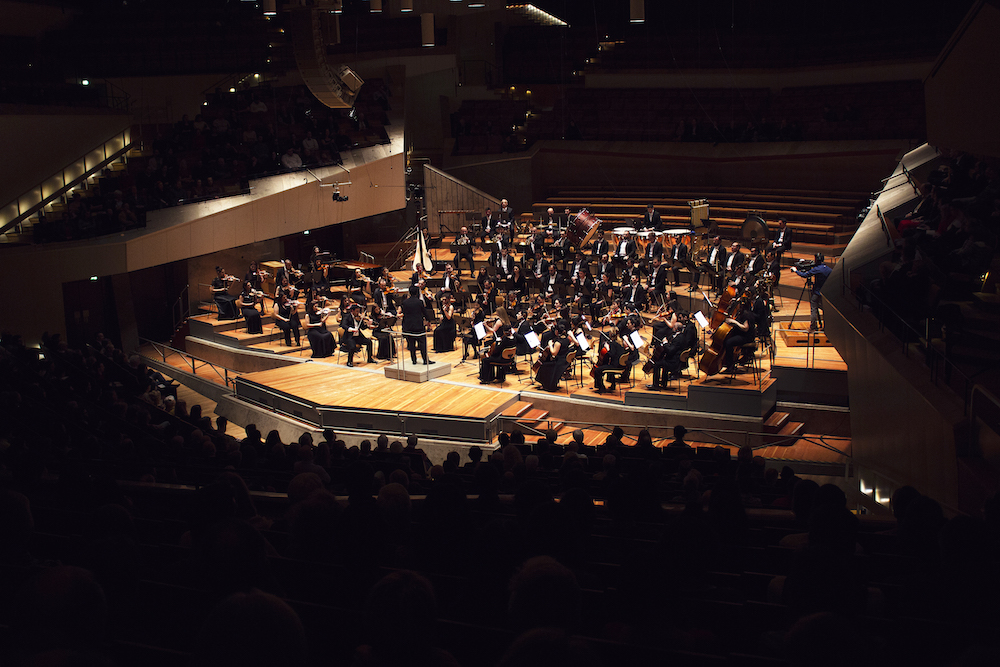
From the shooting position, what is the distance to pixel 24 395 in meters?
8.75

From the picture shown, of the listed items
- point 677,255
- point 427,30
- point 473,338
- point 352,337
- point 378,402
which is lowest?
point 378,402

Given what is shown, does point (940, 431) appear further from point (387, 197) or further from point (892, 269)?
point (387, 197)

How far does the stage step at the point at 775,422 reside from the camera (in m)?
11.9

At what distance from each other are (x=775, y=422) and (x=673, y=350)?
180 centimetres

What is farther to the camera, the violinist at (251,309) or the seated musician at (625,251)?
the violinist at (251,309)

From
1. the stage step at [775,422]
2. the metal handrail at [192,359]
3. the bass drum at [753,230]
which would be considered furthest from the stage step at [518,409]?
the bass drum at [753,230]

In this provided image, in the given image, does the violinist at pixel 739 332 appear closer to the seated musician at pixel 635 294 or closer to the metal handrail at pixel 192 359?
the seated musician at pixel 635 294

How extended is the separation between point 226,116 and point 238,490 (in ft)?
63.2

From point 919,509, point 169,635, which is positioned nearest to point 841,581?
point 919,509

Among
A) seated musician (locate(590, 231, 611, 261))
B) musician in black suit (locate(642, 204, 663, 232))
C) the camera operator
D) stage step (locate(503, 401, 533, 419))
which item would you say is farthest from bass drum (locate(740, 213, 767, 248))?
stage step (locate(503, 401, 533, 419))

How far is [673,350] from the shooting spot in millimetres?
12523

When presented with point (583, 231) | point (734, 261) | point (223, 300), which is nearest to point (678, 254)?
point (734, 261)

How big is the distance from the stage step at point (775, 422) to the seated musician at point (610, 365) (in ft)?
7.61

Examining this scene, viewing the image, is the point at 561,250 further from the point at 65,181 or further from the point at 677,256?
the point at 65,181
